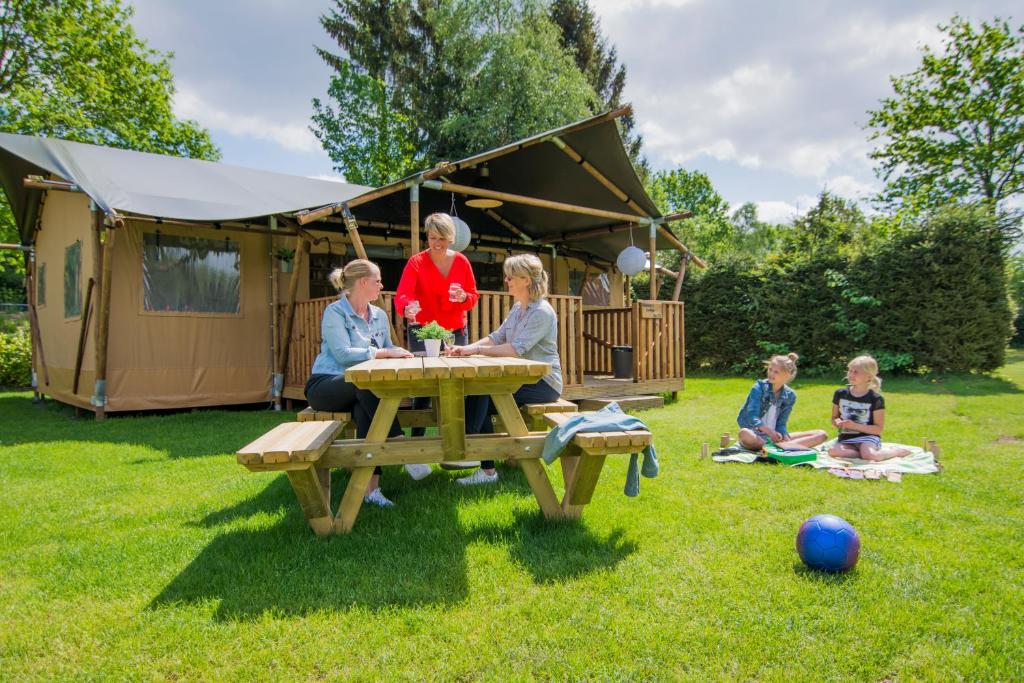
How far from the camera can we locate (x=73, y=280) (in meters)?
8.45

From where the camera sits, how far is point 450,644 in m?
1.91

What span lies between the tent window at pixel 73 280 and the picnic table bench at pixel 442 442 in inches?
272

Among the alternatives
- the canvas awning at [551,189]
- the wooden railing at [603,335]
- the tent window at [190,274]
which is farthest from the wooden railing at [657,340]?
the tent window at [190,274]

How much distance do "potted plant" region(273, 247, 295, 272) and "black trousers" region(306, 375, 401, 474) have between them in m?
5.36

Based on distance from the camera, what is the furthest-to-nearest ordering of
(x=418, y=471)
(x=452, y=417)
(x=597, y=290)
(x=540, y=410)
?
(x=597, y=290) < (x=418, y=471) < (x=540, y=410) < (x=452, y=417)

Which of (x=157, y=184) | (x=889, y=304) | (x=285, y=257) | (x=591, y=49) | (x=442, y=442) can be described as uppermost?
(x=591, y=49)

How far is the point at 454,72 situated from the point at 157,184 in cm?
1480

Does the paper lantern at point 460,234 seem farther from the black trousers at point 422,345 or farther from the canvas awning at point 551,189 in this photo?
the black trousers at point 422,345

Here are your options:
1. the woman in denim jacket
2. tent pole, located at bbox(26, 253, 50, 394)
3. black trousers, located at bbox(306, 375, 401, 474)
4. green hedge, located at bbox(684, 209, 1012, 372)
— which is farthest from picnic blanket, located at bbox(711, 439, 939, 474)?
tent pole, located at bbox(26, 253, 50, 394)

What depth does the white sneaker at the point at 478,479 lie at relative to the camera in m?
3.80

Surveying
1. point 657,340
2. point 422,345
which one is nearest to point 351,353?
point 422,345

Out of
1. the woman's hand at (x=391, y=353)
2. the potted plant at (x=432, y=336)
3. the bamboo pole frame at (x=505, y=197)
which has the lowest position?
the woman's hand at (x=391, y=353)

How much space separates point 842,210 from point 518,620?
815 inches

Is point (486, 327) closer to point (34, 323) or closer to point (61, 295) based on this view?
point (61, 295)
